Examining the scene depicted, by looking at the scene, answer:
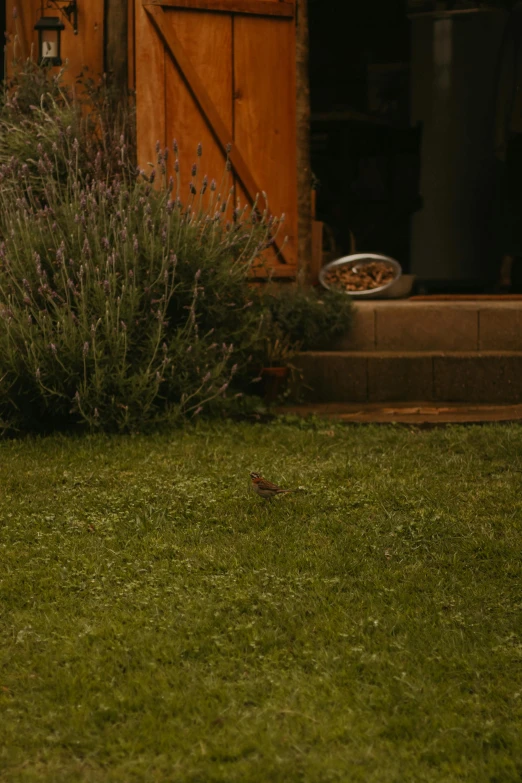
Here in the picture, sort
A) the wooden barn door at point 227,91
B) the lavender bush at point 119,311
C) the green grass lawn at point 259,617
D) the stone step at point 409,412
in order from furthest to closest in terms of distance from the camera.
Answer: the wooden barn door at point 227,91, the stone step at point 409,412, the lavender bush at point 119,311, the green grass lawn at point 259,617

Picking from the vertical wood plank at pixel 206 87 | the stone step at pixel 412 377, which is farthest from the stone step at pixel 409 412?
the vertical wood plank at pixel 206 87

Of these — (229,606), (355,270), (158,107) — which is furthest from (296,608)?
(355,270)

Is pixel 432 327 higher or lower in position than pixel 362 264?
lower

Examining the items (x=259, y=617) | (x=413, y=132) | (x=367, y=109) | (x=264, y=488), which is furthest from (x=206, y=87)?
(x=259, y=617)

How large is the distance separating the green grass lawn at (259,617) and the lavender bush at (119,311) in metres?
0.46

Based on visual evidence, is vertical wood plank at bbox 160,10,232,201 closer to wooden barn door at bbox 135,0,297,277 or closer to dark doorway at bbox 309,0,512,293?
wooden barn door at bbox 135,0,297,277

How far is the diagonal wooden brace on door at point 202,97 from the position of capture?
7.49 m

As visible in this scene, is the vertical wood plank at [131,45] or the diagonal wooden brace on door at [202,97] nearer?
the diagonal wooden brace on door at [202,97]

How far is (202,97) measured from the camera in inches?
299

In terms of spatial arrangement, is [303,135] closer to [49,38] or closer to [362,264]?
[362,264]

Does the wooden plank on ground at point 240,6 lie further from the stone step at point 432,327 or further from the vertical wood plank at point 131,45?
the stone step at point 432,327

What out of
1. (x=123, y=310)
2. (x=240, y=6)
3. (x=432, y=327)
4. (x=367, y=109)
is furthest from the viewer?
(x=367, y=109)

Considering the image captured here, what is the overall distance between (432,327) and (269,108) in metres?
2.01

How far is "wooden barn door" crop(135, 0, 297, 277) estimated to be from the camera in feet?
24.7
